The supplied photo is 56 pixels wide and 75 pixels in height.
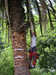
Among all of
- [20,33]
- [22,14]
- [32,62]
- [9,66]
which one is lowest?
[9,66]

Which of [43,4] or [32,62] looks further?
[32,62]

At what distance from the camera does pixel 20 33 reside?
239 inches

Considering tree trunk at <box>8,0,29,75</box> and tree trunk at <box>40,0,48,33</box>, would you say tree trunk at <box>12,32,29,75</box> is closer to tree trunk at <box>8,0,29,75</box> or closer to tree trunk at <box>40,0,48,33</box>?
tree trunk at <box>8,0,29,75</box>

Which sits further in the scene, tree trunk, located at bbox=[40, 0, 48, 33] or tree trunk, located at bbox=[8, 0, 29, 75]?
tree trunk, located at bbox=[8, 0, 29, 75]

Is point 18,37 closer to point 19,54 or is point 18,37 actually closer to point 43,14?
point 19,54

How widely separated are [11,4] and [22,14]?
1.62 ft

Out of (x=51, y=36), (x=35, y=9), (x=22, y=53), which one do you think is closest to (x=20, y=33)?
(x=22, y=53)

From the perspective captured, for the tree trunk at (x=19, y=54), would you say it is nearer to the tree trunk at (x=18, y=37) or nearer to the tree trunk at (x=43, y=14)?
the tree trunk at (x=18, y=37)

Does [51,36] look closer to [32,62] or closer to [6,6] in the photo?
[32,62]

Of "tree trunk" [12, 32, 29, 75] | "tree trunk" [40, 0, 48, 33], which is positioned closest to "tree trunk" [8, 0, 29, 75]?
"tree trunk" [12, 32, 29, 75]

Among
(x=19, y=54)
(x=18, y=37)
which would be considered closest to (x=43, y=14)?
(x=18, y=37)

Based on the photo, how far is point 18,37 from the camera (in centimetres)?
606

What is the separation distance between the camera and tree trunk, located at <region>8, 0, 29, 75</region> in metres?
5.98

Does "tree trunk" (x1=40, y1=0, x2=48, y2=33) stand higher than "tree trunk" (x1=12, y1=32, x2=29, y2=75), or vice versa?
"tree trunk" (x1=40, y1=0, x2=48, y2=33)
